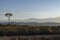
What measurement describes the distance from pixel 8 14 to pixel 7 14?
31 centimetres

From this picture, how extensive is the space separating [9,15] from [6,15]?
915mm

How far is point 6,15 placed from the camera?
189 ft

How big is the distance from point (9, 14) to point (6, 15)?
940mm

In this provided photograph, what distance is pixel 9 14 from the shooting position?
57906 millimetres

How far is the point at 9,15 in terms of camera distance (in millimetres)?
57969

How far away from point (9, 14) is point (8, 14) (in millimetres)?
285

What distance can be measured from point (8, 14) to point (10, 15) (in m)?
0.69

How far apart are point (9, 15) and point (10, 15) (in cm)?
34

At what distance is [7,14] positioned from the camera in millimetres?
57688

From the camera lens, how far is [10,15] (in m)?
A: 58.2

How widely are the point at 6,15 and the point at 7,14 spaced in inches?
16.6

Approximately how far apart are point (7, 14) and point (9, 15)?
668 mm
